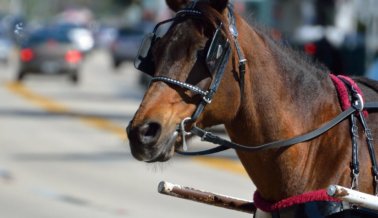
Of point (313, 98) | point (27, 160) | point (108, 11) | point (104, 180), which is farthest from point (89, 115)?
Answer: point (108, 11)

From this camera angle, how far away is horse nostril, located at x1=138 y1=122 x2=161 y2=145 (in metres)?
4.80

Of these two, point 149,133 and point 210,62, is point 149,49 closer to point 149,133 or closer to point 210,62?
point 210,62

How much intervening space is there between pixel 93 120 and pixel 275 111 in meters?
22.8

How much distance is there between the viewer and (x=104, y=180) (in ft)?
54.9

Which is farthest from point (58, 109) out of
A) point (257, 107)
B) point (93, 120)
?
point (257, 107)

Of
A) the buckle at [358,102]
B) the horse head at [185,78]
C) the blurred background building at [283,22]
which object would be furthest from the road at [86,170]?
the blurred background building at [283,22]

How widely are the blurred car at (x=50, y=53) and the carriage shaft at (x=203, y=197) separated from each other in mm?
33562

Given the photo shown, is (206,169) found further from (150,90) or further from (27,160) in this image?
(150,90)

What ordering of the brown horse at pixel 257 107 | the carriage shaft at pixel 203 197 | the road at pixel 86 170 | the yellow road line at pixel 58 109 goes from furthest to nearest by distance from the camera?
the yellow road line at pixel 58 109 < the road at pixel 86 170 < the carriage shaft at pixel 203 197 < the brown horse at pixel 257 107

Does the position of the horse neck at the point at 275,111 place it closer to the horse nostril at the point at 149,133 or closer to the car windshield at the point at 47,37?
the horse nostril at the point at 149,133

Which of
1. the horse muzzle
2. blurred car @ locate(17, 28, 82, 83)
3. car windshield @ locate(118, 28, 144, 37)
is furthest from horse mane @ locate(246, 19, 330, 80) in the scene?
car windshield @ locate(118, 28, 144, 37)

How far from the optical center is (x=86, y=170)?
58.9 feet

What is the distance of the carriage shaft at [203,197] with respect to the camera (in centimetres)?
569

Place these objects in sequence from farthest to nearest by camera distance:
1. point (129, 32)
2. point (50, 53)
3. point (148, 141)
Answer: point (129, 32)
point (50, 53)
point (148, 141)
